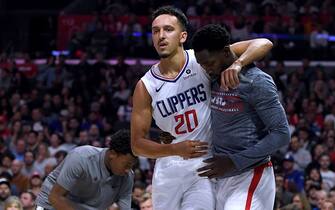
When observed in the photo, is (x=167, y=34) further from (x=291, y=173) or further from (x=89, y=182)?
(x=291, y=173)

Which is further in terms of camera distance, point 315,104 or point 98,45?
point 98,45

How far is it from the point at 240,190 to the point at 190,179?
41 centimetres

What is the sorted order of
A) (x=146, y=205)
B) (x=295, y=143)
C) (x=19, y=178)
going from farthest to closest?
(x=295, y=143), (x=19, y=178), (x=146, y=205)

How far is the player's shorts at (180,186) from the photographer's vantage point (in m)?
5.30

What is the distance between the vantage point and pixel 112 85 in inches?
629

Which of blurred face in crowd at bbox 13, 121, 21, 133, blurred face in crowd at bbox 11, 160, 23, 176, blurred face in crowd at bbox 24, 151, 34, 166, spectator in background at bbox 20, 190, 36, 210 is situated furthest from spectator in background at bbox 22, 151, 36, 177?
spectator in background at bbox 20, 190, 36, 210

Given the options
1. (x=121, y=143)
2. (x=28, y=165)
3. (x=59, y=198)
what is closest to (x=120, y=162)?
(x=121, y=143)

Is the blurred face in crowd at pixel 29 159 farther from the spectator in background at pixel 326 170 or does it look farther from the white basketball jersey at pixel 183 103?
the white basketball jersey at pixel 183 103

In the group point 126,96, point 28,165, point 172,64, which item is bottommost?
point 28,165

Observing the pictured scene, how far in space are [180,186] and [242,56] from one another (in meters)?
1.01

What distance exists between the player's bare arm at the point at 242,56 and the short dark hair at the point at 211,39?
0.15m

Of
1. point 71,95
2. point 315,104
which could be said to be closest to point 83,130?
point 71,95

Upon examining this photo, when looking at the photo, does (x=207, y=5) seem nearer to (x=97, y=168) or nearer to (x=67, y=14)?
(x=67, y=14)

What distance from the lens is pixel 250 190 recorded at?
5.13 meters
